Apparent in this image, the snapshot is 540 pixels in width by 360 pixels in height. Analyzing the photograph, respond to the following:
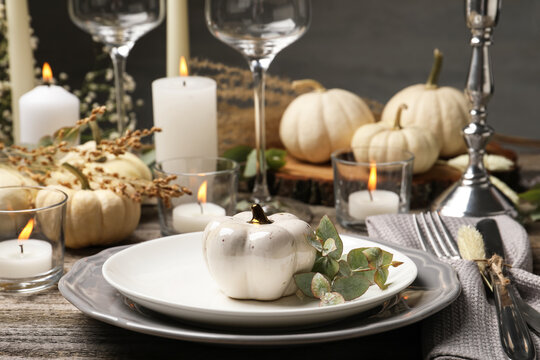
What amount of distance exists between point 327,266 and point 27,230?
34cm

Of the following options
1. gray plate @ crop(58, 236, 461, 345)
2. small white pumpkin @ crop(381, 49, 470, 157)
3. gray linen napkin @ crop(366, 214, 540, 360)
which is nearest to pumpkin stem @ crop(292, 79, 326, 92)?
small white pumpkin @ crop(381, 49, 470, 157)

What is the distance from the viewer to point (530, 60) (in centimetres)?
226

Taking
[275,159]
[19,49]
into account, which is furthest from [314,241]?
[19,49]

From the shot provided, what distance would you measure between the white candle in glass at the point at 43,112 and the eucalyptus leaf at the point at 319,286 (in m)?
0.72

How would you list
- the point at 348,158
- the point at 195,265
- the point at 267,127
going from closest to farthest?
the point at 195,265, the point at 348,158, the point at 267,127

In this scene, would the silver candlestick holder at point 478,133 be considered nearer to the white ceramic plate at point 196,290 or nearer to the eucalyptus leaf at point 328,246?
the white ceramic plate at point 196,290

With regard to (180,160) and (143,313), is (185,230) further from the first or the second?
(143,313)

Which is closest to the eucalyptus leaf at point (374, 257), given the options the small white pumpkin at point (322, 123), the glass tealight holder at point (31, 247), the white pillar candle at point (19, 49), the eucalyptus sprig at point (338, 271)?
the eucalyptus sprig at point (338, 271)

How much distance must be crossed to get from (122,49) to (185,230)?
432 mm

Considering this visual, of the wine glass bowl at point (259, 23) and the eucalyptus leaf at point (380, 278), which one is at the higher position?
the wine glass bowl at point (259, 23)

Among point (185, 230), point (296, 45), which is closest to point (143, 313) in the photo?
point (185, 230)

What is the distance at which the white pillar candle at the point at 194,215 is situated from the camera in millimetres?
963

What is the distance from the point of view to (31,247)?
0.78 metres

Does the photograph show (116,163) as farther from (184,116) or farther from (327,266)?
(327,266)
